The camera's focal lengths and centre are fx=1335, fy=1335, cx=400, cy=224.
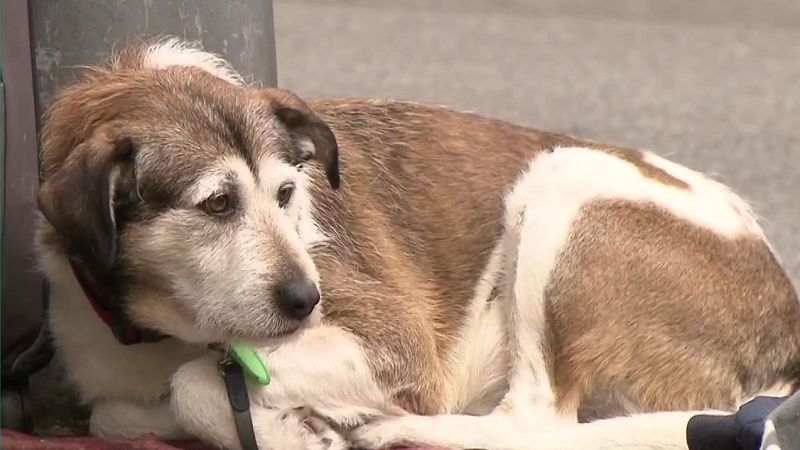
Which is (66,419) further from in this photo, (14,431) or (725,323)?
(725,323)

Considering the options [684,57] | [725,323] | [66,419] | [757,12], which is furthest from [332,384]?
[757,12]

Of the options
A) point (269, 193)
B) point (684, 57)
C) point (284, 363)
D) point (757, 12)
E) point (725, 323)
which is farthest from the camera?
point (757, 12)

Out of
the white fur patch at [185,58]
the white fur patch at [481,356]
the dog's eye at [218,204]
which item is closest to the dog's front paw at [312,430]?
the white fur patch at [481,356]

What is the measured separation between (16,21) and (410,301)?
125 cm

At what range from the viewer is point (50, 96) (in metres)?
3.38

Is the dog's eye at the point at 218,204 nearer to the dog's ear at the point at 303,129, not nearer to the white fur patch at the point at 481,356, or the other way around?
the dog's ear at the point at 303,129

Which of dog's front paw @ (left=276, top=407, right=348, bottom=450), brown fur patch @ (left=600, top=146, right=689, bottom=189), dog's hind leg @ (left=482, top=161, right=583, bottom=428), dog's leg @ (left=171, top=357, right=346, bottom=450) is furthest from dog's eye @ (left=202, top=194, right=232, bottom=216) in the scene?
brown fur patch @ (left=600, top=146, right=689, bottom=189)

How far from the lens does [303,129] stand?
3.12 meters

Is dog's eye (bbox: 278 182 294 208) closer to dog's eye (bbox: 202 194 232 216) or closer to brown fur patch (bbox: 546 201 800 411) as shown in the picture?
dog's eye (bbox: 202 194 232 216)

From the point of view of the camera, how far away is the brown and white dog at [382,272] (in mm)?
2791

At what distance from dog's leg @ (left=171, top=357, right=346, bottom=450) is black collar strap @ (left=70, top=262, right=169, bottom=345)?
4.8 inches

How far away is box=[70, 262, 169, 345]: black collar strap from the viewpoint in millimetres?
2906

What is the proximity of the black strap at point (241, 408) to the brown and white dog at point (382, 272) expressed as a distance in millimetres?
24

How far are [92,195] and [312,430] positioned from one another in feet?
2.55
